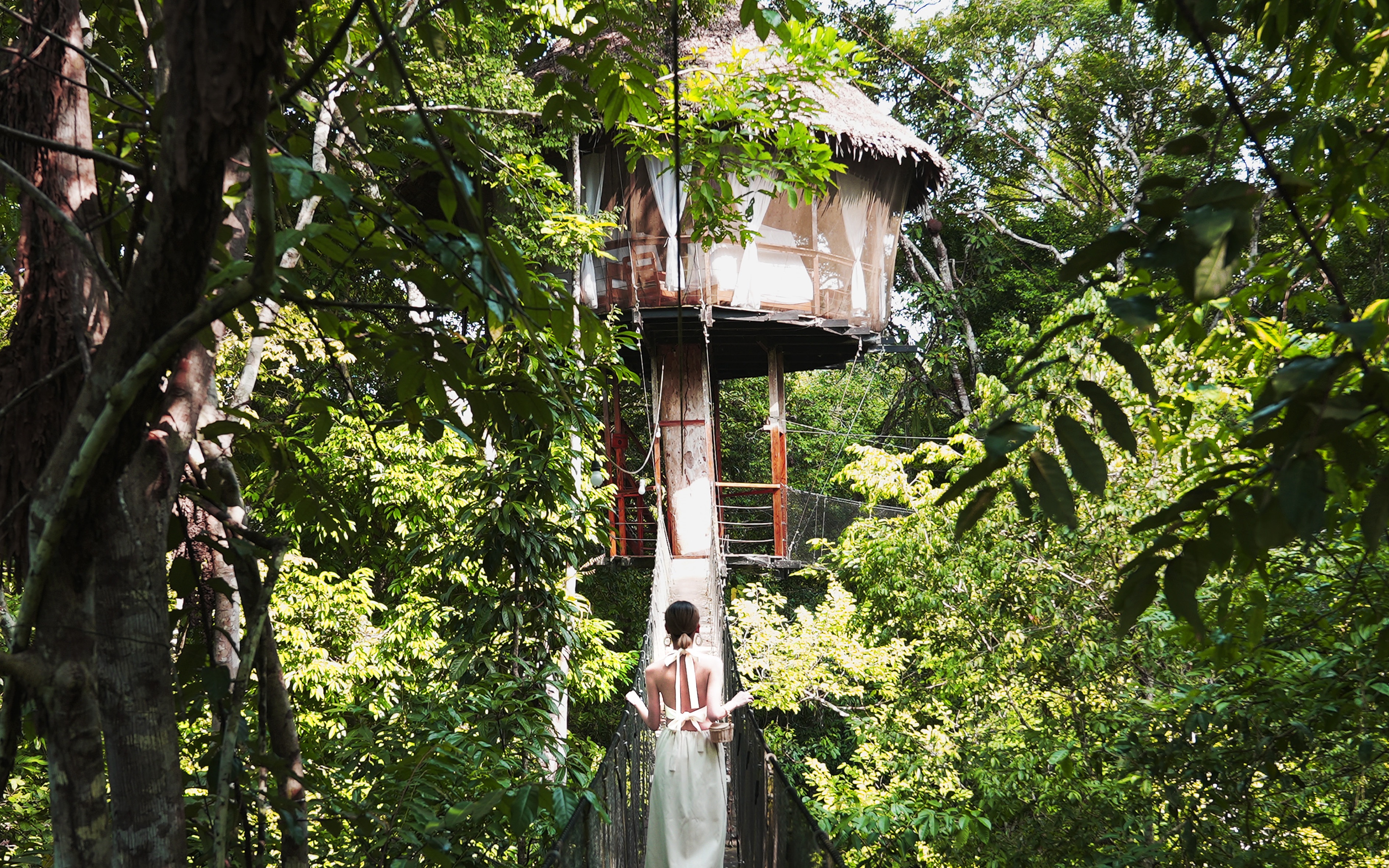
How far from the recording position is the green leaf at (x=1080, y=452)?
28.8 inches

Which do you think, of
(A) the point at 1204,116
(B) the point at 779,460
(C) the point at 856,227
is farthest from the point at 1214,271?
(B) the point at 779,460

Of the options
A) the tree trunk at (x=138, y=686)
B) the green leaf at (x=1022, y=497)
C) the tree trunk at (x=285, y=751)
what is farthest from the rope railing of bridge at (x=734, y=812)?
the green leaf at (x=1022, y=497)

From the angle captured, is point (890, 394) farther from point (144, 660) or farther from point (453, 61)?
point (144, 660)

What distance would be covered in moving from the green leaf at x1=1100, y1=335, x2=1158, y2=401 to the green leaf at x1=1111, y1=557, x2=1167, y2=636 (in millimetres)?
193

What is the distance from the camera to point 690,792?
295cm

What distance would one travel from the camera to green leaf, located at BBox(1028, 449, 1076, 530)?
2.31 ft

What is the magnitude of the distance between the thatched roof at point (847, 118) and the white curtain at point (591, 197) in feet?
2.95

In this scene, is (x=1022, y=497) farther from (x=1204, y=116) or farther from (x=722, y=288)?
(x=722, y=288)

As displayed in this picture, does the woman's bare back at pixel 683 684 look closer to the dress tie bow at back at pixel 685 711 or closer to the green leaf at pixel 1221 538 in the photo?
the dress tie bow at back at pixel 685 711

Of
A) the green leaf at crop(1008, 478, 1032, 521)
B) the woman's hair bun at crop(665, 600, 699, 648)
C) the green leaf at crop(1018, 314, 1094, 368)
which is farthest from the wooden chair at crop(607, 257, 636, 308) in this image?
the green leaf at crop(1018, 314, 1094, 368)

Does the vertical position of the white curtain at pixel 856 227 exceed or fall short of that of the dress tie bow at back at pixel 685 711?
it exceeds it

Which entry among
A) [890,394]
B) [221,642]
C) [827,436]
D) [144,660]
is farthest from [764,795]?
[890,394]

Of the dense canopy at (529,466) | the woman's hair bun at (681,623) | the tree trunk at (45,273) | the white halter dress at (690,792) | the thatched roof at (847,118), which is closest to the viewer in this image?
the dense canopy at (529,466)

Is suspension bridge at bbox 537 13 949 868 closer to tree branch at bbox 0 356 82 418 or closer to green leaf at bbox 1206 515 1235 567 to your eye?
tree branch at bbox 0 356 82 418
